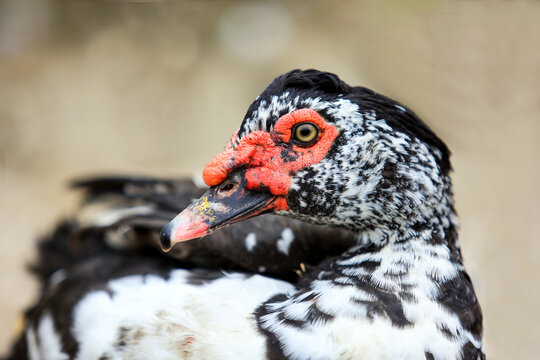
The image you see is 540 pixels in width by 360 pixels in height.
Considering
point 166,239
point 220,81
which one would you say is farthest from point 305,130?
point 220,81

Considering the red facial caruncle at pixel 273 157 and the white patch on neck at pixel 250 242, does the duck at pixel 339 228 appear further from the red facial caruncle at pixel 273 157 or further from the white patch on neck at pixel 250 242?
the white patch on neck at pixel 250 242

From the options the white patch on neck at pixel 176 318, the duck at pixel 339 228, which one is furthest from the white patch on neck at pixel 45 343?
the duck at pixel 339 228

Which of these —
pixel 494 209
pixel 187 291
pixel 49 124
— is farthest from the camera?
pixel 49 124

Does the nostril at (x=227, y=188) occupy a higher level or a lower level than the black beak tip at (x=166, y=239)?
higher

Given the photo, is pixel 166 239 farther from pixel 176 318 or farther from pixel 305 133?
pixel 305 133

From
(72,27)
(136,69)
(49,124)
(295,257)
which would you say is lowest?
(295,257)

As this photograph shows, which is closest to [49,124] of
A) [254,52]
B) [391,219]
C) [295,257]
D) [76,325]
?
[254,52]

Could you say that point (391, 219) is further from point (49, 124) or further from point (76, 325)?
point (49, 124)

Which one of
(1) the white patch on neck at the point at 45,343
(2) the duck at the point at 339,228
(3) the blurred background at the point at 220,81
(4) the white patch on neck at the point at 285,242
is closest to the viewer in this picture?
(2) the duck at the point at 339,228
